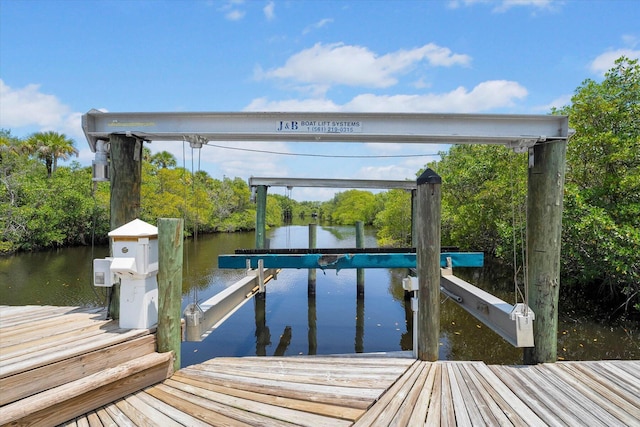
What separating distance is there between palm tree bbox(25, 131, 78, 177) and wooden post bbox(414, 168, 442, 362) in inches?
1261

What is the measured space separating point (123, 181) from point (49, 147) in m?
30.0

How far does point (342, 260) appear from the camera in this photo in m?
5.01

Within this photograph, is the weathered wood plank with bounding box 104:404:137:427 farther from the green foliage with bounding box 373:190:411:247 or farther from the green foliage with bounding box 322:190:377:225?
the green foliage with bounding box 322:190:377:225

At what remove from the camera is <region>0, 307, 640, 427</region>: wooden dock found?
2.54 m

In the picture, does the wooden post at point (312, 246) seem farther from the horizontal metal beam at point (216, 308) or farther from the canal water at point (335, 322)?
the horizontal metal beam at point (216, 308)

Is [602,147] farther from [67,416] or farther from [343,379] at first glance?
[67,416]

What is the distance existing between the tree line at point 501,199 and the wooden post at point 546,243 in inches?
11.3

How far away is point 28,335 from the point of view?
10.4 ft

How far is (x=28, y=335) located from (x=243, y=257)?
266cm

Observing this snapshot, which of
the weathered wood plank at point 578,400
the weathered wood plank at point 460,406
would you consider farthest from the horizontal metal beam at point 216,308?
the weathered wood plank at point 578,400

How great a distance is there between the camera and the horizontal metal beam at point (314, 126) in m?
4.12

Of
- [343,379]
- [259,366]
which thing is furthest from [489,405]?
[259,366]

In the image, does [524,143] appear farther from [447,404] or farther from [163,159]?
[163,159]

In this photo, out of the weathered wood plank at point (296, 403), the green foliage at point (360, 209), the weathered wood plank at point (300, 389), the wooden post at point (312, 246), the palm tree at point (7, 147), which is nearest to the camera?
the weathered wood plank at point (296, 403)
